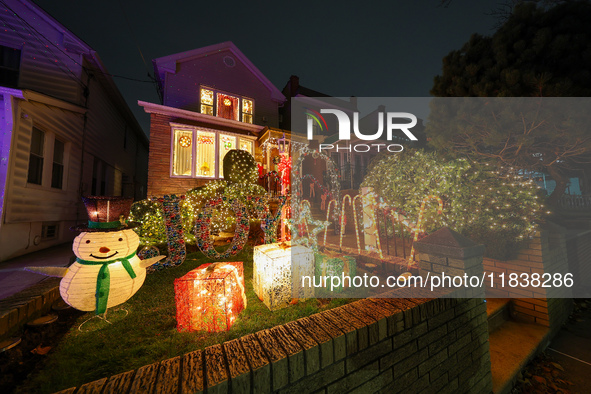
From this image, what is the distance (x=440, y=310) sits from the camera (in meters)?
2.19

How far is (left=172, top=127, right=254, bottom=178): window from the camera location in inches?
376

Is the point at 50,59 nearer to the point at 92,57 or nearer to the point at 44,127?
the point at 92,57

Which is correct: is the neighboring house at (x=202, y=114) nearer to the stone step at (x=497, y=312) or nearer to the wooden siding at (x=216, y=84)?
the wooden siding at (x=216, y=84)

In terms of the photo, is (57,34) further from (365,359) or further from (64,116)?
(365,359)

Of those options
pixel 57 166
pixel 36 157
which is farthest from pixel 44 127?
pixel 57 166

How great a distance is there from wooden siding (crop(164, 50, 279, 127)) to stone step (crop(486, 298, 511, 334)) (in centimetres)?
1154

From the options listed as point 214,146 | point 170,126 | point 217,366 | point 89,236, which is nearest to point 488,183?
point 217,366

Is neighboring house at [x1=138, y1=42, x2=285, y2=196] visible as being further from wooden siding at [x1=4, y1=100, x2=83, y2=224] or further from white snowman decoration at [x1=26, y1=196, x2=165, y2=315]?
white snowman decoration at [x1=26, y1=196, x2=165, y2=315]

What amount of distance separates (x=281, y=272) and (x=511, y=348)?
3715 mm

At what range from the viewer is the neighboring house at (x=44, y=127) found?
17.5ft

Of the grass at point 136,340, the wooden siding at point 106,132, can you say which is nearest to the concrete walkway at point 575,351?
the grass at point 136,340

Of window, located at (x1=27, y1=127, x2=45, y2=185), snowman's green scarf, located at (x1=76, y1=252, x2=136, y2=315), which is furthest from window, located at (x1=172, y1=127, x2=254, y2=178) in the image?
snowman's green scarf, located at (x1=76, y1=252, x2=136, y2=315)

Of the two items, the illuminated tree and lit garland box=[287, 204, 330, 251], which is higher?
the illuminated tree

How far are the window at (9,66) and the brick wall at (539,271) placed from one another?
13.6 metres
